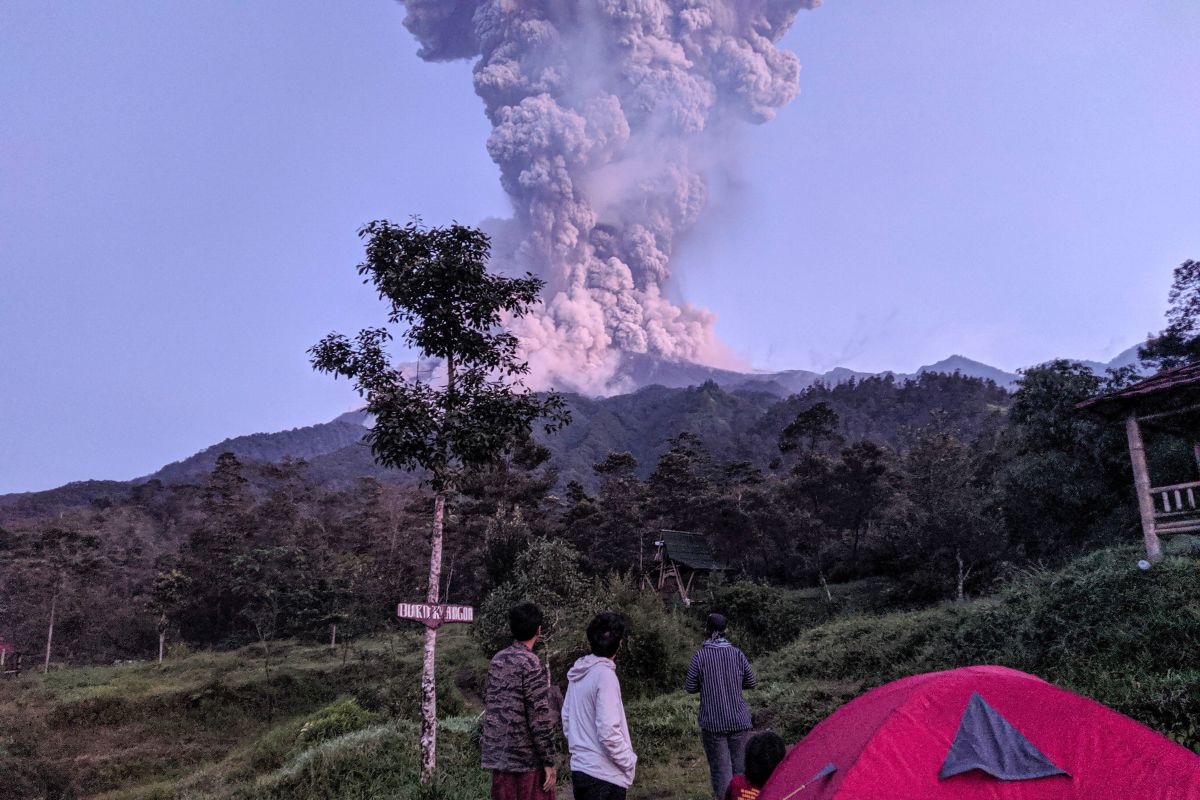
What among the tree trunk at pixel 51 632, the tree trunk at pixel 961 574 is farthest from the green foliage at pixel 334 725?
the tree trunk at pixel 51 632

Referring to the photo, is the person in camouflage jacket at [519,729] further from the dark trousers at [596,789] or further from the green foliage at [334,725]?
the green foliage at [334,725]

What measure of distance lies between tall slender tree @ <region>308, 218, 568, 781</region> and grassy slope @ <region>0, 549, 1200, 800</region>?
3114mm

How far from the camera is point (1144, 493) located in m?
11.3

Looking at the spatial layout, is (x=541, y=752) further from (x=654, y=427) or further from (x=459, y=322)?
(x=654, y=427)

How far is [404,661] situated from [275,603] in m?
12.8

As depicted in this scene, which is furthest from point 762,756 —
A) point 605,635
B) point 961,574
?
point 961,574

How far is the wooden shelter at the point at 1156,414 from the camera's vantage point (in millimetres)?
10820

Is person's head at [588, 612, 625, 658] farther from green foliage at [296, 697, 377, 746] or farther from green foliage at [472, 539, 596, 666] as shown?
green foliage at [472, 539, 596, 666]

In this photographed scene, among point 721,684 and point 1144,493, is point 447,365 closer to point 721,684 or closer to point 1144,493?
point 721,684

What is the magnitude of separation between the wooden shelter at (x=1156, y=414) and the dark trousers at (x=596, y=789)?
1036cm

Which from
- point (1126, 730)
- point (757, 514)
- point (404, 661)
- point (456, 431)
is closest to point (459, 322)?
point (456, 431)

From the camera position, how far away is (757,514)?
3584 centimetres

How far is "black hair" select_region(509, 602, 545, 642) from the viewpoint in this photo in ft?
14.9

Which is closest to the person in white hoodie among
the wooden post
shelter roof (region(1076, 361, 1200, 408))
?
the wooden post
